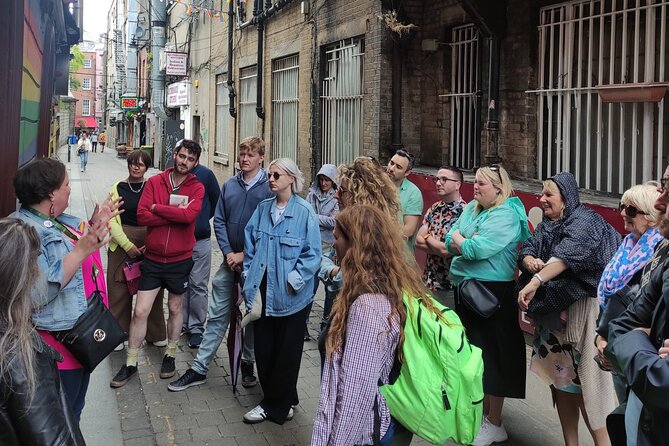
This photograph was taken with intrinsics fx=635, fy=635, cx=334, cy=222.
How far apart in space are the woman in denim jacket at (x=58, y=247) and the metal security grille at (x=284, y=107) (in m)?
9.90

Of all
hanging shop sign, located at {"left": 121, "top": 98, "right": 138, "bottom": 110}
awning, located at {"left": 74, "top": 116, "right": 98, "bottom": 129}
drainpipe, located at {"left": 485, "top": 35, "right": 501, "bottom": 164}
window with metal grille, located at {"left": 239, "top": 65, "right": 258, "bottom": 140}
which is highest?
awning, located at {"left": 74, "top": 116, "right": 98, "bottom": 129}

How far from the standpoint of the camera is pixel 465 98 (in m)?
8.50

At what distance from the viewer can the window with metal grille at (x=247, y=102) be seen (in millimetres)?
15906

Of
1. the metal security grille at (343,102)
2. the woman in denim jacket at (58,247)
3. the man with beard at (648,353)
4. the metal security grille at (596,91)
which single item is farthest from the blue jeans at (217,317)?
the metal security grille at (343,102)

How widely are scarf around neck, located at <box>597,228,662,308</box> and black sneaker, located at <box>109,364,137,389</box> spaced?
12.1 ft

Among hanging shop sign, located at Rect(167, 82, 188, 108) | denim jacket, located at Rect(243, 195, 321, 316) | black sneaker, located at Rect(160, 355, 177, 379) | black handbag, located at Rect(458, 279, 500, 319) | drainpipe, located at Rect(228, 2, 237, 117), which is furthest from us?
hanging shop sign, located at Rect(167, 82, 188, 108)

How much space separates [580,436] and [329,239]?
2.84 metres

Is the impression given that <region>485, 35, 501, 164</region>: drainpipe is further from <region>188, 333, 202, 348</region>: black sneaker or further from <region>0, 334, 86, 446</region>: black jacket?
<region>0, 334, 86, 446</region>: black jacket

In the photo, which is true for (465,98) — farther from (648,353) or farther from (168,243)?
(648,353)

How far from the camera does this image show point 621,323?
8.09ft

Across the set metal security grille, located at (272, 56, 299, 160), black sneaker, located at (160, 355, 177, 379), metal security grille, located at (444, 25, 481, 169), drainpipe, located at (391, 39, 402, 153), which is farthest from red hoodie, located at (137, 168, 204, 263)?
metal security grille, located at (272, 56, 299, 160)

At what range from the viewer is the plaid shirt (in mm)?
2539

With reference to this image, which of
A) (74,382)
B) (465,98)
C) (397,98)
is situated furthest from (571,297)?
(397,98)

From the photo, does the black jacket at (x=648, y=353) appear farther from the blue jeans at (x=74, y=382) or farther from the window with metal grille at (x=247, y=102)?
the window with metal grille at (x=247, y=102)
